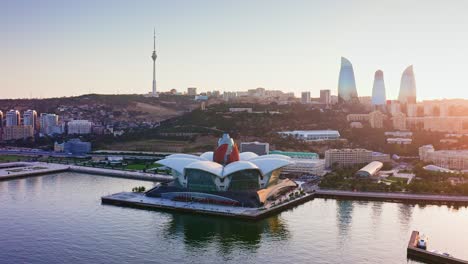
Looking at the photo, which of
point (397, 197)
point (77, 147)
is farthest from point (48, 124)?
point (397, 197)

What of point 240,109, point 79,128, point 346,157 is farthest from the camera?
point 79,128

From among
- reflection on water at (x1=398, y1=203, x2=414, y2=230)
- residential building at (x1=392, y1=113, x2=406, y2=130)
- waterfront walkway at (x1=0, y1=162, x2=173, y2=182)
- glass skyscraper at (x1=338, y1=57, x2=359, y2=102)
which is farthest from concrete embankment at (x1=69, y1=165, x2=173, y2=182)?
glass skyscraper at (x1=338, y1=57, x2=359, y2=102)

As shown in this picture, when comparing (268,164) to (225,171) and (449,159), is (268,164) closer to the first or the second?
(225,171)

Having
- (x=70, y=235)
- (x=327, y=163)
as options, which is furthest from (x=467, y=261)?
(x=327, y=163)

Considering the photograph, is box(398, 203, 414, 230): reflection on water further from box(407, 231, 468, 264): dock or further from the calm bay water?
box(407, 231, 468, 264): dock

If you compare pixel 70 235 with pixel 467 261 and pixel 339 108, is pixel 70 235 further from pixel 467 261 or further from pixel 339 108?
pixel 339 108
